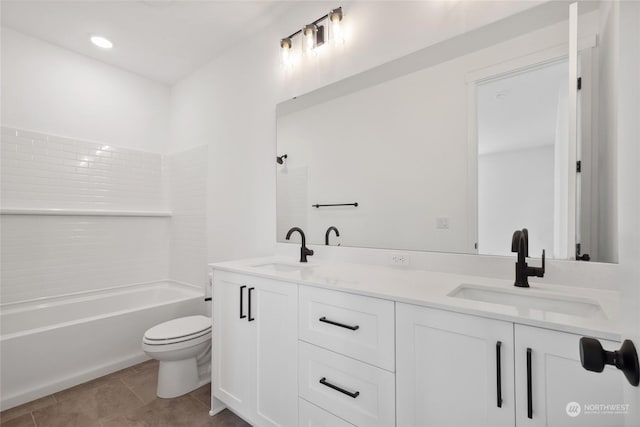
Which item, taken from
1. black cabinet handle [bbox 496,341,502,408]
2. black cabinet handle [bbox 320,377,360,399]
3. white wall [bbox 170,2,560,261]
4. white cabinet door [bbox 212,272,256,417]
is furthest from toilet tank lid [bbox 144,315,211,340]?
black cabinet handle [bbox 496,341,502,408]

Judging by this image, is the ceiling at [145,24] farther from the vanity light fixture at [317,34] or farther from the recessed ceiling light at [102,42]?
the vanity light fixture at [317,34]

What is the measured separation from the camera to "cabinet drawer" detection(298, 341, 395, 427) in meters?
1.08

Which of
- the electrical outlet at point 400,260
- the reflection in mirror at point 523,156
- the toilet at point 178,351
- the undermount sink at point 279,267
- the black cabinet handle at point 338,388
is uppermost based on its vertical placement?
the reflection in mirror at point 523,156

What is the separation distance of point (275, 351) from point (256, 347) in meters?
0.16

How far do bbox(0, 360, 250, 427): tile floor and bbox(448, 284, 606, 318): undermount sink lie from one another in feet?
4.97

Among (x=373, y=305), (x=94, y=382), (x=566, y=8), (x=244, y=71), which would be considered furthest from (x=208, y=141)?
(x=566, y=8)

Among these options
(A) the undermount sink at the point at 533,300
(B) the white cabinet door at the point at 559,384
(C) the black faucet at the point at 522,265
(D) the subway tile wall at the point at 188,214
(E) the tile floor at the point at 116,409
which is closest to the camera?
(B) the white cabinet door at the point at 559,384

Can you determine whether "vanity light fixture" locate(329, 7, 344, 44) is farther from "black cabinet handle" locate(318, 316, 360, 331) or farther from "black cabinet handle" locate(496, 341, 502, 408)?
"black cabinet handle" locate(496, 341, 502, 408)

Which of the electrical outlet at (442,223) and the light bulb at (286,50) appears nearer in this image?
the electrical outlet at (442,223)

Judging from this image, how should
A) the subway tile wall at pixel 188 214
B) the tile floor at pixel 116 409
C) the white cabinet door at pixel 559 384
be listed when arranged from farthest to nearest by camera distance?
the subway tile wall at pixel 188 214, the tile floor at pixel 116 409, the white cabinet door at pixel 559 384

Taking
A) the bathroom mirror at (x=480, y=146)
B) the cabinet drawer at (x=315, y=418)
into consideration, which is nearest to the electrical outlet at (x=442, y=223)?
the bathroom mirror at (x=480, y=146)

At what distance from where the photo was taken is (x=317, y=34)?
1991 mm

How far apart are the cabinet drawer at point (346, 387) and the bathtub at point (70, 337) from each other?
178cm

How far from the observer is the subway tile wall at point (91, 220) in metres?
2.42
